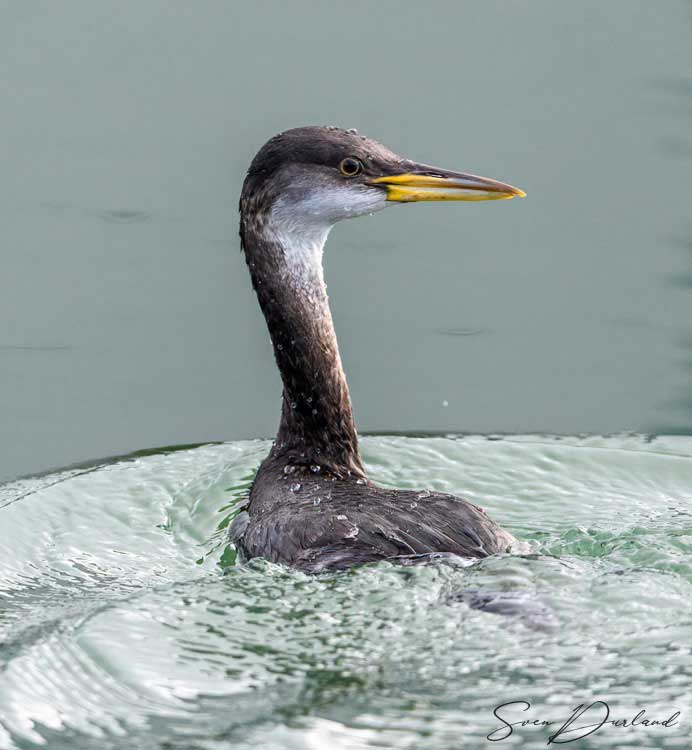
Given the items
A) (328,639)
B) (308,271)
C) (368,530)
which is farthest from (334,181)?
(328,639)

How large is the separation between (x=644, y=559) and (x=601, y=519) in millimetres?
885

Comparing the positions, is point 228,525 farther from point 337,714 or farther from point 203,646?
point 337,714

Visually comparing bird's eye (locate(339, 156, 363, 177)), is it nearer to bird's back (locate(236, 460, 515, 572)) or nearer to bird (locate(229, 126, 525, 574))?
bird (locate(229, 126, 525, 574))

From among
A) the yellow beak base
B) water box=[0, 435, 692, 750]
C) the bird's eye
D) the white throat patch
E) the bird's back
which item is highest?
the bird's eye

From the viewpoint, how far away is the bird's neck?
20.6 feet

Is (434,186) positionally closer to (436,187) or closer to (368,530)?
(436,187)

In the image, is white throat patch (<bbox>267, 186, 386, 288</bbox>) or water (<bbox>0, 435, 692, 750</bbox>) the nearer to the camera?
water (<bbox>0, 435, 692, 750</bbox>)

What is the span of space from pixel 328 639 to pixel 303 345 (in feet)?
5.76
